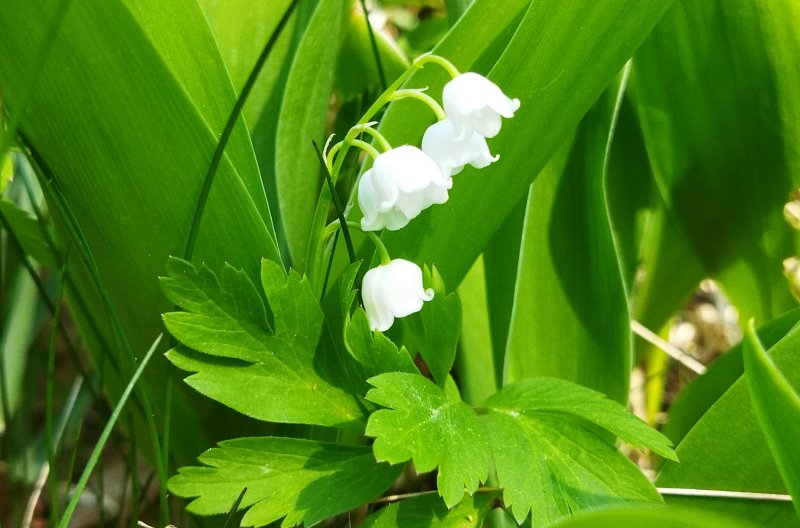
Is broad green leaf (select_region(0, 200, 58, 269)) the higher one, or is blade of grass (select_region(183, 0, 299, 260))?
broad green leaf (select_region(0, 200, 58, 269))

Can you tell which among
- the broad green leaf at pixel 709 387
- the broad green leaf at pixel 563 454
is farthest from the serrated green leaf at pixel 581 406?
the broad green leaf at pixel 709 387

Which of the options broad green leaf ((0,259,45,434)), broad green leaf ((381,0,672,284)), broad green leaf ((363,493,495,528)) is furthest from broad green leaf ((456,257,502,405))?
broad green leaf ((0,259,45,434))

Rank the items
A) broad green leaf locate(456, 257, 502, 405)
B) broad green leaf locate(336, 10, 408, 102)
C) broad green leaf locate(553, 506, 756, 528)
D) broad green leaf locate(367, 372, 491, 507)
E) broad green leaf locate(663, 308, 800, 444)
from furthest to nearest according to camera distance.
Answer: broad green leaf locate(336, 10, 408, 102), broad green leaf locate(456, 257, 502, 405), broad green leaf locate(663, 308, 800, 444), broad green leaf locate(367, 372, 491, 507), broad green leaf locate(553, 506, 756, 528)

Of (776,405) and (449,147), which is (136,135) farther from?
(776,405)

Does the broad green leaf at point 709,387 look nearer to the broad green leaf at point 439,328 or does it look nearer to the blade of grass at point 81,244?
the broad green leaf at point 439,328

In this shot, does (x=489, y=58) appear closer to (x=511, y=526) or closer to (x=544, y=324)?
(x=544, y=324)

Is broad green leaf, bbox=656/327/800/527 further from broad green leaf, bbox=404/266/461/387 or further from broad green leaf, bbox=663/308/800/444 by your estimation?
broad green leaf, bbox=404/266/461/387

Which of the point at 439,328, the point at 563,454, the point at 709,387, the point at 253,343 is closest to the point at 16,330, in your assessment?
the point at 253,343

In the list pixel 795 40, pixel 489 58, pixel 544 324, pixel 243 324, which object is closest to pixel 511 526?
pixel 544 324
